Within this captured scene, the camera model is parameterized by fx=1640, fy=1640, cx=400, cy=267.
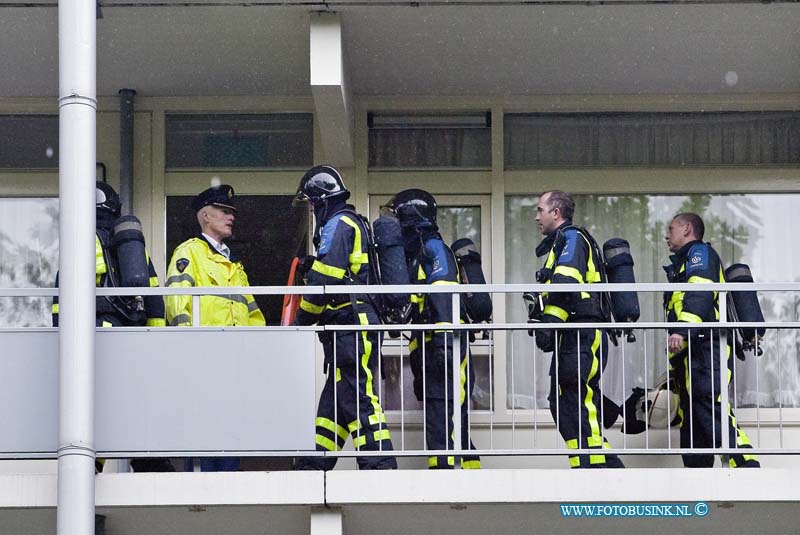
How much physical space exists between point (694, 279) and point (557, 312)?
3.20ft

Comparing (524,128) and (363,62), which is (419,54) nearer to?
(363,62)

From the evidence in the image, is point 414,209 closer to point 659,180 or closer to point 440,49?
point 440,49

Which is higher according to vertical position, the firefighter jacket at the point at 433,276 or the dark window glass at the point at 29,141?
the dark window glass at the point at 29,141

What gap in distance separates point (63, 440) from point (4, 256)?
336 centimetres

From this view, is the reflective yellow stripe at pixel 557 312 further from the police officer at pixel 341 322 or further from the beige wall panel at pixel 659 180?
the beige wall panel at pixel 659 180

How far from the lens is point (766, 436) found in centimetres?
1152

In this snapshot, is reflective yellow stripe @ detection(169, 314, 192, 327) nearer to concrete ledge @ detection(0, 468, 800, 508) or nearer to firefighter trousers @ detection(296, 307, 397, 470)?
firefighter trousers @ detection(296, 307, 397, 470)

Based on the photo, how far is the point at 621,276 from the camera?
10.2m

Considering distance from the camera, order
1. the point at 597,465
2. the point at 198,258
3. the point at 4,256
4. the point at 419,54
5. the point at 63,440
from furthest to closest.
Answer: the point at 4,256 < the point at 419,54 < the point at 198,258 < the point at 597,465 < the point at 63,440

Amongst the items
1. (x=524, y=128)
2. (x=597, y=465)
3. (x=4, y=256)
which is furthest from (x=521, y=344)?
(x=4, y=256)

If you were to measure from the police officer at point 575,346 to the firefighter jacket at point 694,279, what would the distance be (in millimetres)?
523

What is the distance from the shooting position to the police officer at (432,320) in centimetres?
993

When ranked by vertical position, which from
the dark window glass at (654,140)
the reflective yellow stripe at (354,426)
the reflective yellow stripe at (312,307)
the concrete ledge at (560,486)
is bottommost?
the concrete ledge at (560,486)

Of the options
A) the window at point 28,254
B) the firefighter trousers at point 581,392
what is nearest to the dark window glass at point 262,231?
the window at point 28,254
